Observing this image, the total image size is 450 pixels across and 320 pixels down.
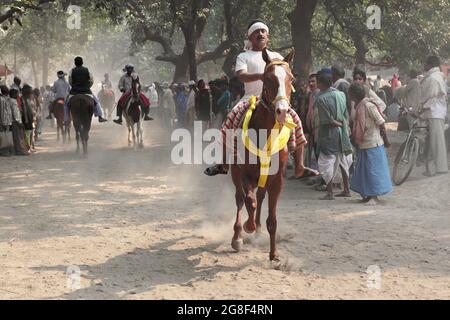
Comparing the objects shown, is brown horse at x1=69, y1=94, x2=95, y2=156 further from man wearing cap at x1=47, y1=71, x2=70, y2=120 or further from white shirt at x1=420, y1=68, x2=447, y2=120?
white shirt at x1=420, y1=68, x2=447, y2=120

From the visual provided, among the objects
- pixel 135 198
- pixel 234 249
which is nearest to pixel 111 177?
pixel 135 198

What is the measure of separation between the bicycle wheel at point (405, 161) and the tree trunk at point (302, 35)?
616cm

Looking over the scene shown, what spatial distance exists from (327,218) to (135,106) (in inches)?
408

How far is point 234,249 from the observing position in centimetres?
711

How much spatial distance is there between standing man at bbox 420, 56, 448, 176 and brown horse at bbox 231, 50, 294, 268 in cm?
597

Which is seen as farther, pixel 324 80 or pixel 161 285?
pixel 324 80

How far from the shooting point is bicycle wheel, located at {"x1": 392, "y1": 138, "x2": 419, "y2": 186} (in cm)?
1146

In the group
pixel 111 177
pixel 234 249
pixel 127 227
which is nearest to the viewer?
pixel 234 249

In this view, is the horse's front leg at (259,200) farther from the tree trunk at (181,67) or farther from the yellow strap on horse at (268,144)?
the tree trunk at (181,67)

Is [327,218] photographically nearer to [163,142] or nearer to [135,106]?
[135,106]

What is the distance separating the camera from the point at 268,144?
654 cm

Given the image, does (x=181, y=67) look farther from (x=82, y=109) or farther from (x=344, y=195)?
(x=344, y=195)

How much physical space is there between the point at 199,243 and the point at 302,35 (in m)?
11.2

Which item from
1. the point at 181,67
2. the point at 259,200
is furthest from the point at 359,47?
the point at 259,200
